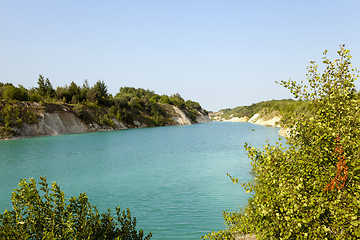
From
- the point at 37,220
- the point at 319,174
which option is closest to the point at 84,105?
the point at 37,220

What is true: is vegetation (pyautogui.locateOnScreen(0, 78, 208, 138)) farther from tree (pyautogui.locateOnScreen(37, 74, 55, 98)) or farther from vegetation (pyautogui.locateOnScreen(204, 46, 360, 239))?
vegetation (pyautogui.locateOnScreen(204, 46, 360, 239))

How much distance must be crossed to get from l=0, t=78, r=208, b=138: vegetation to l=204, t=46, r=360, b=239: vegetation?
64.9 m

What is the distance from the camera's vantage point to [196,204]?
1564cm

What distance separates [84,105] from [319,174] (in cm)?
8608

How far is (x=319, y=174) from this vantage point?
5152 mm

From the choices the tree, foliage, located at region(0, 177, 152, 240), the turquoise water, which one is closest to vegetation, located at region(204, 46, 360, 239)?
foliage, located at region(0, 177, 152, 240)

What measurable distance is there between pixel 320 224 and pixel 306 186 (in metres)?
0.74

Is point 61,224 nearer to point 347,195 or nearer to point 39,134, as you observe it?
point 347,195

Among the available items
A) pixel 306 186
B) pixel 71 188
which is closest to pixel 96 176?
pixel 71 188

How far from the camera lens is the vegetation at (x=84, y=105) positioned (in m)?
61.1

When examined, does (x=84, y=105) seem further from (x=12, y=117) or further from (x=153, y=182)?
(x=153, y=182)

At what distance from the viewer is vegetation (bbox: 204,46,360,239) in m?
4.38

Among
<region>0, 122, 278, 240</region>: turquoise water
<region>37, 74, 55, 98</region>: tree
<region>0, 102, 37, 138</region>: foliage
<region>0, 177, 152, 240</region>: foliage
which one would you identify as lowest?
<region>0, 122, 278, 240</region>: turquoise water

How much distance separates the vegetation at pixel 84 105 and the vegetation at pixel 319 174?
64.9m
